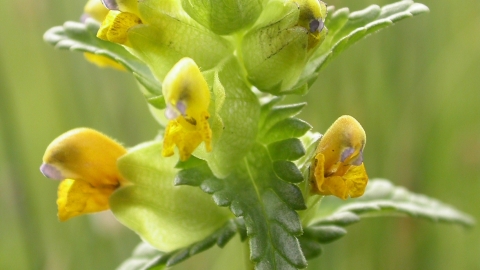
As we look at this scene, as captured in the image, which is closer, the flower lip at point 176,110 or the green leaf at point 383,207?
the flower lip at point 176,110

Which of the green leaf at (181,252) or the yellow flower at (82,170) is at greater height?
the yellow flower at (82,170)

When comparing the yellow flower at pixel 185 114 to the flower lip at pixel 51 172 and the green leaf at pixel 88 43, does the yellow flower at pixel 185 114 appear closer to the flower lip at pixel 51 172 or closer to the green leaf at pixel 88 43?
the green leaf at pixel 88 43

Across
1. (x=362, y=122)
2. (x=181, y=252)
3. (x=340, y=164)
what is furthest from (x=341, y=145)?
(x=362, y=122)

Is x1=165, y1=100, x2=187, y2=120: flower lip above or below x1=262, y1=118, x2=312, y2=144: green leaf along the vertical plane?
above

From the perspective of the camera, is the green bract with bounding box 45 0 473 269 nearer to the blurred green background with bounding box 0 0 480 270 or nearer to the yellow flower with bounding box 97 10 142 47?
the yellow flower with bounding box 97 10 142 47

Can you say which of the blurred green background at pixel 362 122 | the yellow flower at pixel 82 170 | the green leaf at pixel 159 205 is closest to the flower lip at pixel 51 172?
the yellow flower at pixel 82 170

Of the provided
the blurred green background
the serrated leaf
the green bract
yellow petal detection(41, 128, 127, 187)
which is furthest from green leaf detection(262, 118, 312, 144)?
the blurred green background

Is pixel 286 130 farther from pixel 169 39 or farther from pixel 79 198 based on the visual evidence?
pixel 79 198
